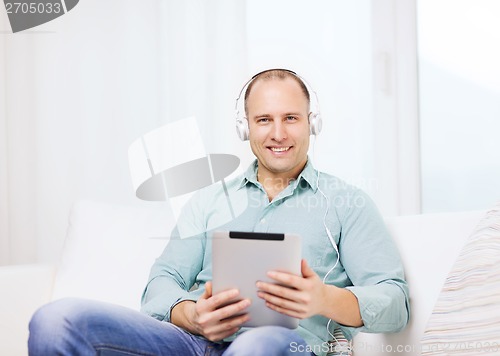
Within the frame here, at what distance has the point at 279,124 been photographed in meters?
1.65

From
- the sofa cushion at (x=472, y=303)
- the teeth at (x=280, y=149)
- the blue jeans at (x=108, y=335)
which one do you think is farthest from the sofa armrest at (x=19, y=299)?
the sofa cushion at (x=472, y=303)

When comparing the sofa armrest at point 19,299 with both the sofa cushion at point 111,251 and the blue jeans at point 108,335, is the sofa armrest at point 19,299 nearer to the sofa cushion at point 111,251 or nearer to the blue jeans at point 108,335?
the sofa cushion at point 111,251

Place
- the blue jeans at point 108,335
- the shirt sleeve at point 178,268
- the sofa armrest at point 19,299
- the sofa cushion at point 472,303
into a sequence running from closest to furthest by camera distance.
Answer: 1. the blue jeans at point 108,335
2. the sofa cushion at point 472,303
3. the shirt sleeve at point 178,268
4. the sofa armrest at point 19,299

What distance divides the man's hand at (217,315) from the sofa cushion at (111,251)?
0.45m

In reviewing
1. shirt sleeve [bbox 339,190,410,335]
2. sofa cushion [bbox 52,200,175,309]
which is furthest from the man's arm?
sofa cushion [bbox 52,200,175,309]

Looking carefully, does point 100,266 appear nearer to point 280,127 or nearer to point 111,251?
point 111,251

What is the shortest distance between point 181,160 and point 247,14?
64 cm

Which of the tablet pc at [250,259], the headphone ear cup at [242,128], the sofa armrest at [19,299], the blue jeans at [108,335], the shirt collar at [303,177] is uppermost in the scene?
the headphone ear cup at [242,128]

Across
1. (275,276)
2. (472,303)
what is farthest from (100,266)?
(472,303)

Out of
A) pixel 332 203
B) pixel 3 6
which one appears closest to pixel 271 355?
pixel 332 203

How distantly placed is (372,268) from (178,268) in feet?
1.49

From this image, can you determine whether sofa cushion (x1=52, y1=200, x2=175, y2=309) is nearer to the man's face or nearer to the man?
the man

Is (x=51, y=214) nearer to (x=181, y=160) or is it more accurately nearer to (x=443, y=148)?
(x=181, y=160)

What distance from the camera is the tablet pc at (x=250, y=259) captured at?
3.99 feet
